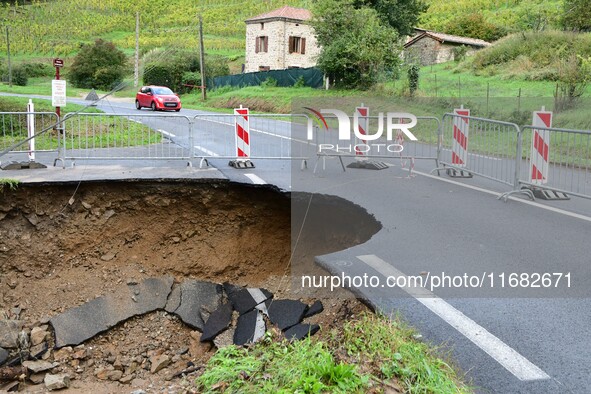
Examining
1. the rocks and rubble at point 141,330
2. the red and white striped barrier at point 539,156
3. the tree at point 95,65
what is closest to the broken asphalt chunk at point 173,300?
the rocks and rubble at point 141,330

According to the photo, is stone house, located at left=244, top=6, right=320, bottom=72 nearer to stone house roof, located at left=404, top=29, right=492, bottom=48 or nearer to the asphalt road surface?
stone house roof, located at left=404, top=29, right=492, bottom=48

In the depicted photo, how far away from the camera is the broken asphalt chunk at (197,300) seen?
23.4 ft

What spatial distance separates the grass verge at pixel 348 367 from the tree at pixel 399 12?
36.2 metres

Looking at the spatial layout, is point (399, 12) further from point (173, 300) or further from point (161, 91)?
point (173, 300)

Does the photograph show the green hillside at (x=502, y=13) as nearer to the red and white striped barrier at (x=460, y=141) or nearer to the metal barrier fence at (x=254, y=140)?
the metal barrier fence at (x=254, y=140)

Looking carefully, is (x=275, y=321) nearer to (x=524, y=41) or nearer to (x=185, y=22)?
(x=185, y=22)

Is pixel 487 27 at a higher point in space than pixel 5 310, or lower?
higher

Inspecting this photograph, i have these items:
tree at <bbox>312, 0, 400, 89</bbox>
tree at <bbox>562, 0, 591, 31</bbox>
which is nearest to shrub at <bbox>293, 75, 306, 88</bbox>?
tree at <bbox>312, 0, 400, 89</bbox>

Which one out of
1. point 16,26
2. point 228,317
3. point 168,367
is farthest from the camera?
point 16,26

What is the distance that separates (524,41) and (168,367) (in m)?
32.7

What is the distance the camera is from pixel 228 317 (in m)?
6.82

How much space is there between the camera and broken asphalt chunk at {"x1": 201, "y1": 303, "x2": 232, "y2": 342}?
260 inches

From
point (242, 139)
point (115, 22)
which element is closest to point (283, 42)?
point (115, 22)

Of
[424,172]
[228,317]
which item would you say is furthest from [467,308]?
[424,172]
